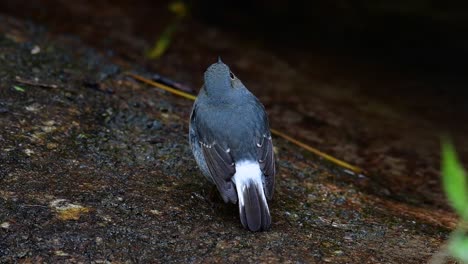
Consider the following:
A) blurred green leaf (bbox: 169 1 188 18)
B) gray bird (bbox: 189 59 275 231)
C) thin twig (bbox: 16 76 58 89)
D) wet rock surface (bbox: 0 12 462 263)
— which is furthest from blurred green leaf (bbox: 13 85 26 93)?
blurred green leaf (bbox: 169 1 188 18)

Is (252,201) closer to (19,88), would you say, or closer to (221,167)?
(221,167)

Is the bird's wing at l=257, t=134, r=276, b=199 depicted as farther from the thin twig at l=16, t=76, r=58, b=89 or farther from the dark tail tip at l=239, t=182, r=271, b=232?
the thin twig at l=16, t=76, r=58, b=89

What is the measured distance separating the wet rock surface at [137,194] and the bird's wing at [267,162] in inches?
9.4

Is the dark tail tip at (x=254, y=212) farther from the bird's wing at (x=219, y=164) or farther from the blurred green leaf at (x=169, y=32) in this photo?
the blurred green leaf at (x=169, y=32)

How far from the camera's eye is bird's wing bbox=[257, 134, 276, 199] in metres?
3.97

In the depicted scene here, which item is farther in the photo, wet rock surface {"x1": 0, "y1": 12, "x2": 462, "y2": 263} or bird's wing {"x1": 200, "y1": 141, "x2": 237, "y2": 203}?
bird's wing {"x1": 200, "y1": 141, "x2": 237, "y2": 203}

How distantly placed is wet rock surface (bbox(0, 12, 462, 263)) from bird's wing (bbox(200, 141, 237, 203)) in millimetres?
188

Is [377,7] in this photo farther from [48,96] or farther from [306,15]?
[48,96]

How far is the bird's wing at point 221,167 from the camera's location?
12.8ft

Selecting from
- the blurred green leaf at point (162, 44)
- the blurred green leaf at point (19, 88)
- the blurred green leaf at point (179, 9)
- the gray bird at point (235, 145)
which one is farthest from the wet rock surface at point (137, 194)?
the blurred green leaf at point (179, 9)

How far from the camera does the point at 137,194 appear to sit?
4.11 meters

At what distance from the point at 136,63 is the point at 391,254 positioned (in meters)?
4.01

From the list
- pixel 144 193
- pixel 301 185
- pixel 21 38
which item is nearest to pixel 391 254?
pixel 301 185

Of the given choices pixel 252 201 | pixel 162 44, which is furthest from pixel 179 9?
pixel 252 201
